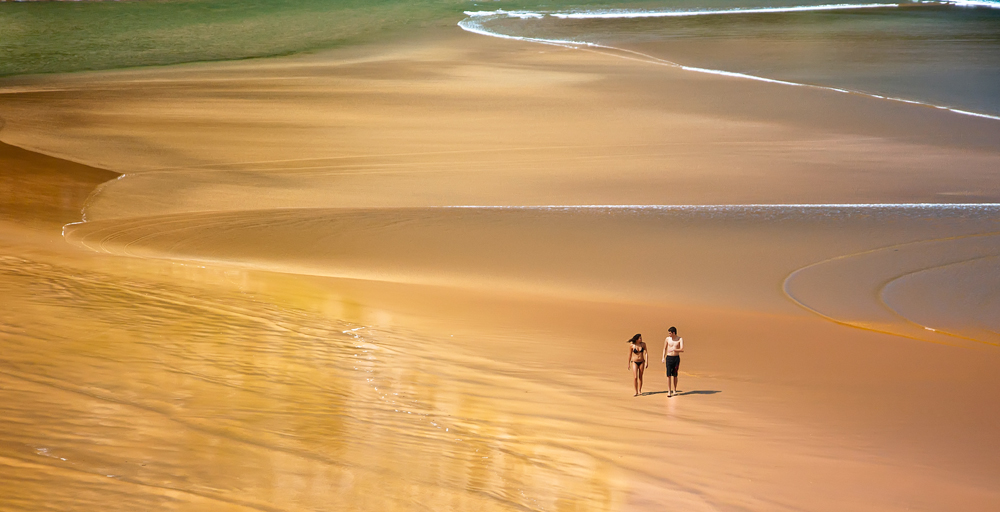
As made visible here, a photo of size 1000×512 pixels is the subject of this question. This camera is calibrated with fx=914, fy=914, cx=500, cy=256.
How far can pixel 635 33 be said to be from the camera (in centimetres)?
4144

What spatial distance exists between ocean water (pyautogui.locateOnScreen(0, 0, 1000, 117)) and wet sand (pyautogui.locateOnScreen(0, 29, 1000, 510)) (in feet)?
20.3

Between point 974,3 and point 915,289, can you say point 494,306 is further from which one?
point 974,3

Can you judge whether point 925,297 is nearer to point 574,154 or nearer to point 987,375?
point 987,375

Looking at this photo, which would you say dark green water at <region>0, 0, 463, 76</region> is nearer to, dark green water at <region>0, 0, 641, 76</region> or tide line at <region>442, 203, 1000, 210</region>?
dark green water at <region>0, 0, 641, 76</region>

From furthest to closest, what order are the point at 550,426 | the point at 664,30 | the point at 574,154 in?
the point at 664,30
the point at 574,154
the point at 550,426

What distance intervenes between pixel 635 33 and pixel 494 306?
3310 cm

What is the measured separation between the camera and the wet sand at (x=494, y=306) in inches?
225

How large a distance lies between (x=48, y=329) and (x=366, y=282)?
470cm

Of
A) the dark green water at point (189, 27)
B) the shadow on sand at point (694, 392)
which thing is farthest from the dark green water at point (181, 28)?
the shadow on sand at point (694, 392)

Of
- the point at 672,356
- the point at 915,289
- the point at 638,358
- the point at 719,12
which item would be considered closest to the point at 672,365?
the point at 672,356

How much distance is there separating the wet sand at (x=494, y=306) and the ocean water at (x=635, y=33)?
6.18 metres

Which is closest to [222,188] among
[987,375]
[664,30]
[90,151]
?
[90,151]

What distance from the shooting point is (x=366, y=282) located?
11.4m

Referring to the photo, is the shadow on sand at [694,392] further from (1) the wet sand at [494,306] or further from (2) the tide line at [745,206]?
(2) the tide line at [745,206]
